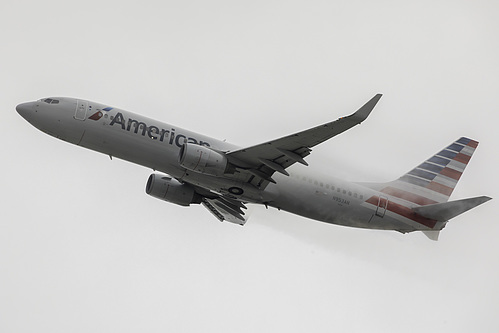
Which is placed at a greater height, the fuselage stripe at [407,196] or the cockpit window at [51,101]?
the cockpit window at [51,101]

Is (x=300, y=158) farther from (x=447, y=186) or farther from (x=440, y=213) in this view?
(x=447, y=186)

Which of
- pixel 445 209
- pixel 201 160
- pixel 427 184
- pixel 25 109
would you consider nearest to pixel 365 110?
pixel 201 160

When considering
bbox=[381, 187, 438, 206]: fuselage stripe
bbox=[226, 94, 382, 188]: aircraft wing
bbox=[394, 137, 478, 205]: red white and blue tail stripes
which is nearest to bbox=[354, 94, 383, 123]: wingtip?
bbox=[226, 94, 382, 188]: aircraft wing

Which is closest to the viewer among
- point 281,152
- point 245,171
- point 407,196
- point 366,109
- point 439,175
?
point 366,109

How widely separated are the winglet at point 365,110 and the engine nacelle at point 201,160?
8.33 m

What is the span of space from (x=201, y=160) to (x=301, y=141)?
18.1ft

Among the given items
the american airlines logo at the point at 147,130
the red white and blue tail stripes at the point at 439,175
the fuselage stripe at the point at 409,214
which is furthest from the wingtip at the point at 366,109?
the red white and blue tail stripes at the point at 439,175

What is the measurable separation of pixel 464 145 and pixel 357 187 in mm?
10278

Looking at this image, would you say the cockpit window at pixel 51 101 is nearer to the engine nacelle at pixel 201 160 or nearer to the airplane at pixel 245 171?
the airplane at pixel 245 171

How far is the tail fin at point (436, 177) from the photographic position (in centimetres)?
4791

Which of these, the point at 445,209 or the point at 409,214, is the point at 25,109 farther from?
the point at 445,209

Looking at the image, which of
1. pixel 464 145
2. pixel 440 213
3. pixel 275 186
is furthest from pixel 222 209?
pixel 464 145

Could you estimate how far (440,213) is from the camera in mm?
45938

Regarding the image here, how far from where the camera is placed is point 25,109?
136ft
